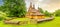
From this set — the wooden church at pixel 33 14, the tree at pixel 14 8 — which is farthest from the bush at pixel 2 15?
the wooden church at pixel 33 14

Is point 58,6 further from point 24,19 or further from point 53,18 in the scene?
point 24,19

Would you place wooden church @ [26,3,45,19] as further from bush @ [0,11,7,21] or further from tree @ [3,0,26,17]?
bush @ [0,11,7,21]

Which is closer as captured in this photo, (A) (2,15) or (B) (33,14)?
(A) (2,15)

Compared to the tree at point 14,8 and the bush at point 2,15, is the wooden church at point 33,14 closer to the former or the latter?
the tree at point 14,8

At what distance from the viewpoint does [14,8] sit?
1.64 m

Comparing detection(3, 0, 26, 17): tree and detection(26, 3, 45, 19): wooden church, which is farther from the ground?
detection(3, 0, 26, 17): tree

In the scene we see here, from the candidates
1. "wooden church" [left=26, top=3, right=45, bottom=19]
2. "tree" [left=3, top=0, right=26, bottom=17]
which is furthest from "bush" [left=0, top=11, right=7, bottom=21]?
"wooden church" [left=26, top=3, right=45, bottom=19]

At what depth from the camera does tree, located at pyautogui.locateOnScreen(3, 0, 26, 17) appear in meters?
1.61

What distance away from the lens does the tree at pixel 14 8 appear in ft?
5.29

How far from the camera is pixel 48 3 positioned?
167 centimetres

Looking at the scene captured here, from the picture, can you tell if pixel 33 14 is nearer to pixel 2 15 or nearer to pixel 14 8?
pixel 14 8

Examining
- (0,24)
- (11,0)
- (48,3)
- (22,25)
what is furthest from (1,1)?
(48,3)

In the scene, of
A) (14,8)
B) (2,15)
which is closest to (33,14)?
(14,8)

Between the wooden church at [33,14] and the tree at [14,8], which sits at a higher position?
the tree at [14,8]
